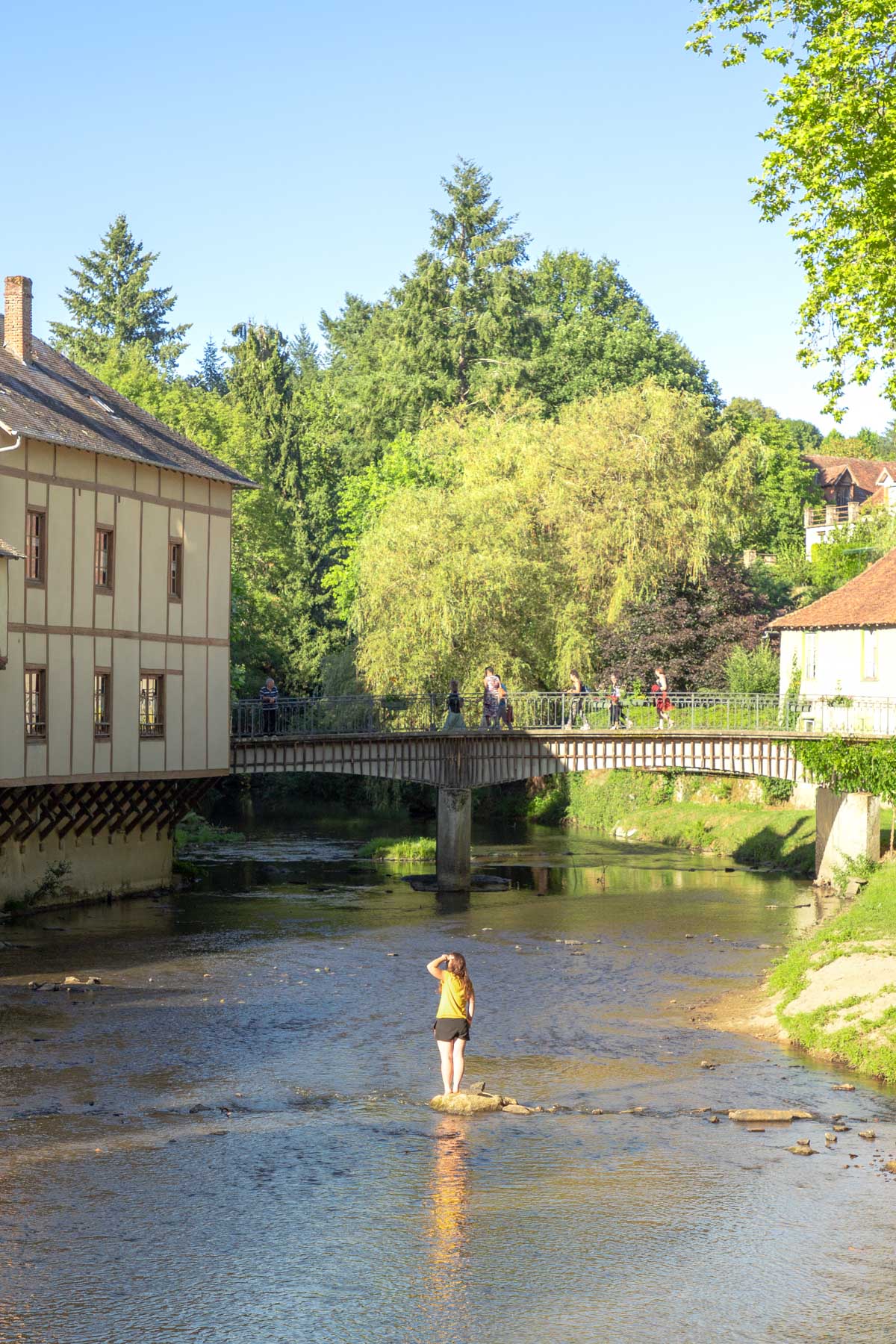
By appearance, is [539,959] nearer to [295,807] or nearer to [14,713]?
[14,713]

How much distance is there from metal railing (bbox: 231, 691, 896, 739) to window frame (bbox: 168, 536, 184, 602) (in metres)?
5.69

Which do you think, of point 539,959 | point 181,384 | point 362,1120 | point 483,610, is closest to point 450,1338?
point 362,1120

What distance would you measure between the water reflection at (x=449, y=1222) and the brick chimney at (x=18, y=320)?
2919 cm

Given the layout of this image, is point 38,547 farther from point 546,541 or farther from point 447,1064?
point 546,541

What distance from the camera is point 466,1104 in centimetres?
2178

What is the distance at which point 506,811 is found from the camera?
7069cm

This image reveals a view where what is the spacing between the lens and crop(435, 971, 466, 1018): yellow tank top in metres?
21.0

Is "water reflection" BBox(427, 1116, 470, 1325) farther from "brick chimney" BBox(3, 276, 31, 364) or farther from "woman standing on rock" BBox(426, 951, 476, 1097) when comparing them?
"brick chimney" BBox(3, 276, 31, 364)

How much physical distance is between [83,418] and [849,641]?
2854cm

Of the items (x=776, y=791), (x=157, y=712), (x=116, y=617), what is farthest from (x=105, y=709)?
(x=776, y=791)


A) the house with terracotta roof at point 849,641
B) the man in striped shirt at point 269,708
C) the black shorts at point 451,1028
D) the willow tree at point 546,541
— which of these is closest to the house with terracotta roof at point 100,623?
the man in striped shirt at point 269,708

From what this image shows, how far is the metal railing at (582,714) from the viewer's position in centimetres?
4988

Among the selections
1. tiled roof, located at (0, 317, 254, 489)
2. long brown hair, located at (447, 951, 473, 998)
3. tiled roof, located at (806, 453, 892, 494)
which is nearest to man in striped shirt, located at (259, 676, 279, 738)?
tiled roof, located at (0, 317, 254, 489)

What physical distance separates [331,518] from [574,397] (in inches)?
656
